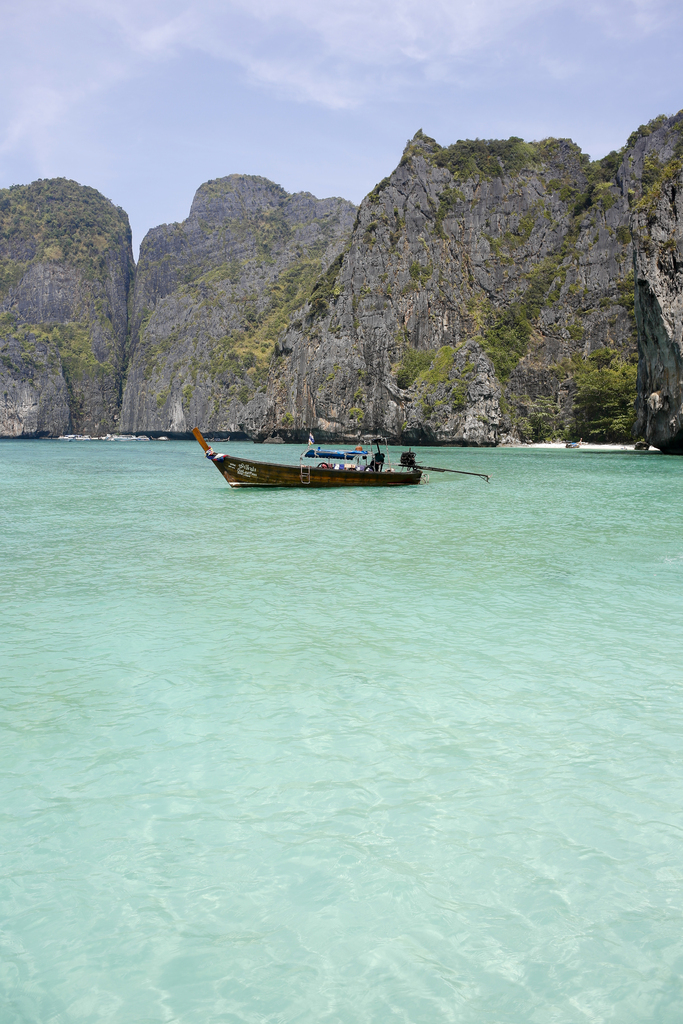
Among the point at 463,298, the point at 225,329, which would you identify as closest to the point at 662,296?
the point at 463,298

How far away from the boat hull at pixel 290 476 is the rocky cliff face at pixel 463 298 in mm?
64126

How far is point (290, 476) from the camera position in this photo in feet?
103

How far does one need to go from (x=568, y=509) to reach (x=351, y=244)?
99049mm

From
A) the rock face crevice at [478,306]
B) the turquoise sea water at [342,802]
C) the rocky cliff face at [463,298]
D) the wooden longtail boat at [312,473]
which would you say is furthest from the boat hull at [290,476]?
the rocky cliff face at [463,298]

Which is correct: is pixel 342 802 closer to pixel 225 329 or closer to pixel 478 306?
pixel 478 306

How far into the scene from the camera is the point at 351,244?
365 ft

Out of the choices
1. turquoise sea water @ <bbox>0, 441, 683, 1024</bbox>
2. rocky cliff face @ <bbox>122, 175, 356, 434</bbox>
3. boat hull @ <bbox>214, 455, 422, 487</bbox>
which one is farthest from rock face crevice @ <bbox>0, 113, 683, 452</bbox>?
turquoise sea water @ <bbox>0, 441, 683, 1024</bbox>

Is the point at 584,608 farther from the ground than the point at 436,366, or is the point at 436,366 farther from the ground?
the point at 436,366

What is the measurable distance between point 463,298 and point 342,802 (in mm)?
110739

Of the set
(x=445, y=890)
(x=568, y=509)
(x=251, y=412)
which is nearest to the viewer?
(x=445, y=890)

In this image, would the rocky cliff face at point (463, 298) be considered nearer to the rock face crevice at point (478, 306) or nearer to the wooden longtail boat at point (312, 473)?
the rock face crevice at point (478, 306)

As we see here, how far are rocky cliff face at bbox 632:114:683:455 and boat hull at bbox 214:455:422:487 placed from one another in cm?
2461

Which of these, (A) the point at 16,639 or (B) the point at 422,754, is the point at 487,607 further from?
(A) the point at 16,639

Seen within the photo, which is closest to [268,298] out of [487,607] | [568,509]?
[568,509]
